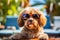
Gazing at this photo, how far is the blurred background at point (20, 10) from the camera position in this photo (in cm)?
166

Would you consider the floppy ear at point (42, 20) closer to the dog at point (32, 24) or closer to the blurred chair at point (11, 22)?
the dog at point (32, 24)

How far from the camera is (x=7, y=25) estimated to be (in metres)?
1.67

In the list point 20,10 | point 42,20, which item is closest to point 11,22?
point 20,10

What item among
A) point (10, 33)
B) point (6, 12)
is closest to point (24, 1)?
point (6, 12)

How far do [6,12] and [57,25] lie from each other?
0.43 m

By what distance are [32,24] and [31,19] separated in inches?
1.6

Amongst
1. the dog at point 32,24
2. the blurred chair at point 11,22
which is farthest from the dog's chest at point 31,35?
the blurred chair at point 11,22

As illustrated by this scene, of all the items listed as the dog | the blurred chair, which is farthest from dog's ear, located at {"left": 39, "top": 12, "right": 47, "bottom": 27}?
the blurred chair

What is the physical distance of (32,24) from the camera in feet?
5.12

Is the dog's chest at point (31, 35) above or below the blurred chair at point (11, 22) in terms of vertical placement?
below

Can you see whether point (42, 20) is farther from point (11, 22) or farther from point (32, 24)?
point (11, 22)

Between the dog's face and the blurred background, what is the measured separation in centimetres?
6

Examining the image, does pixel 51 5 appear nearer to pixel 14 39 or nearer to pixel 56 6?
pixel 56 6

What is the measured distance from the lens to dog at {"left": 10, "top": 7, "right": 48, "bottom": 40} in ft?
5.17
